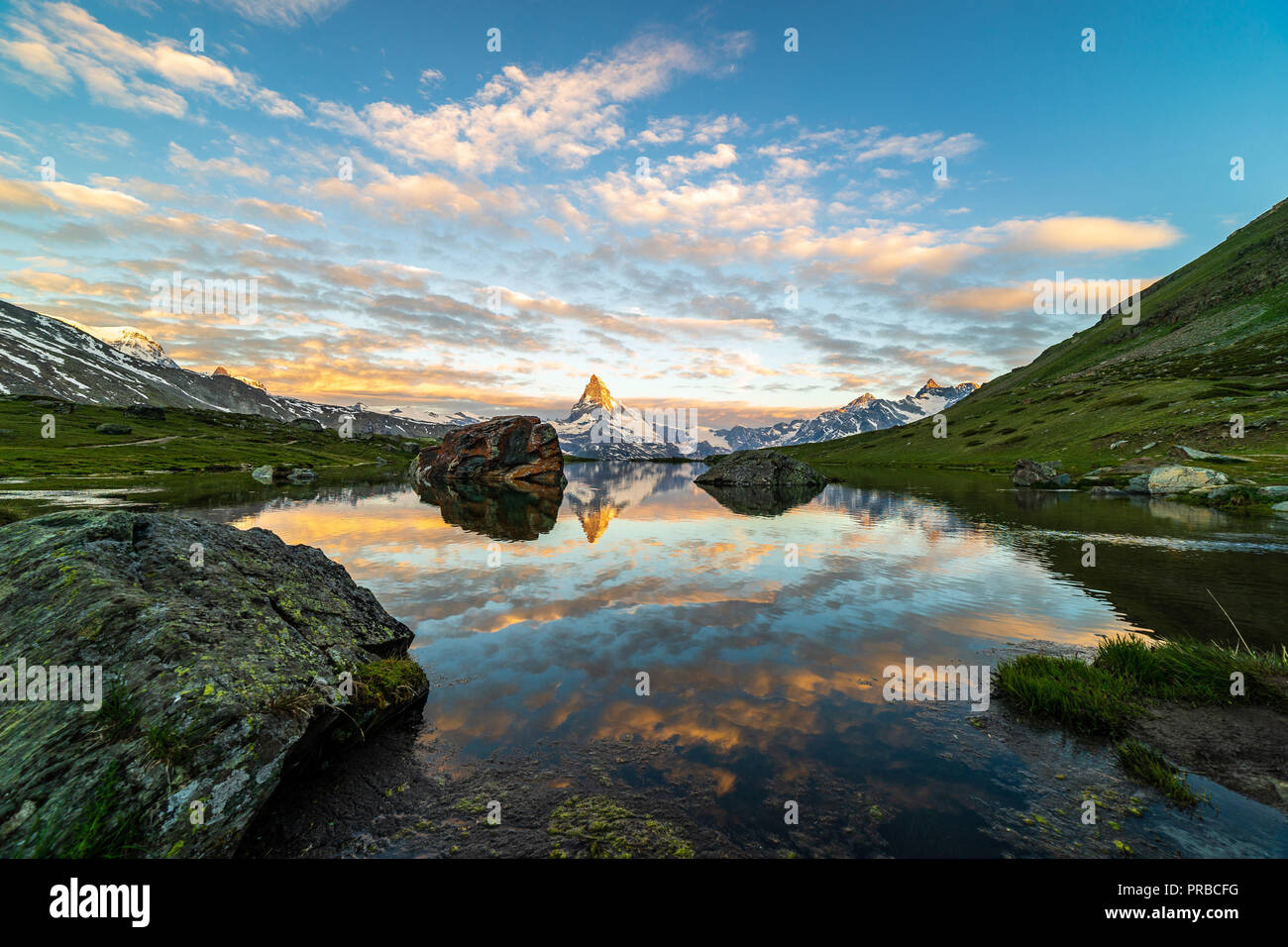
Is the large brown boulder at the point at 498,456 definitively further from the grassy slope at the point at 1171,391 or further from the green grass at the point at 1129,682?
the grassy slope at the point at 1171,391

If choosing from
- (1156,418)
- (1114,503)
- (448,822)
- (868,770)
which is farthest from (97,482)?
Result: (1156,418)

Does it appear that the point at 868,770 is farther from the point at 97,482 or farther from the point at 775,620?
the point at 97,482

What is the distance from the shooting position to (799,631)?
50.4ft

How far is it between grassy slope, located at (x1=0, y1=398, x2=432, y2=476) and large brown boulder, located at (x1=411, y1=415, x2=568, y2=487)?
3828cm

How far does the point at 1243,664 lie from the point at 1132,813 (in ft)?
22.8

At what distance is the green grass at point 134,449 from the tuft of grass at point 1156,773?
90.9 meters

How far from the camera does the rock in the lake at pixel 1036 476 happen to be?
70.8m

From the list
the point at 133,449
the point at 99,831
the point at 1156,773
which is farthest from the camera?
the point at 133,449

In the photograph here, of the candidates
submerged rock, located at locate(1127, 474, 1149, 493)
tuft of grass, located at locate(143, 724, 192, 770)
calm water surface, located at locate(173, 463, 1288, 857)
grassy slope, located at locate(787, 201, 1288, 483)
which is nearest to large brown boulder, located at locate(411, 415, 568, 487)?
calm water surface, located at locate(173, 463, 1288, 857)

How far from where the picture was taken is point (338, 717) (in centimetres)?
892

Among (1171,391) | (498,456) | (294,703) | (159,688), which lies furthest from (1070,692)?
(1171,391)

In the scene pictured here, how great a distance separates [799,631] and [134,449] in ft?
539

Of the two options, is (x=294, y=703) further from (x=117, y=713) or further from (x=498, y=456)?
(x=498, y=456)

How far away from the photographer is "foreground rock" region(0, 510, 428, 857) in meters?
5.54
